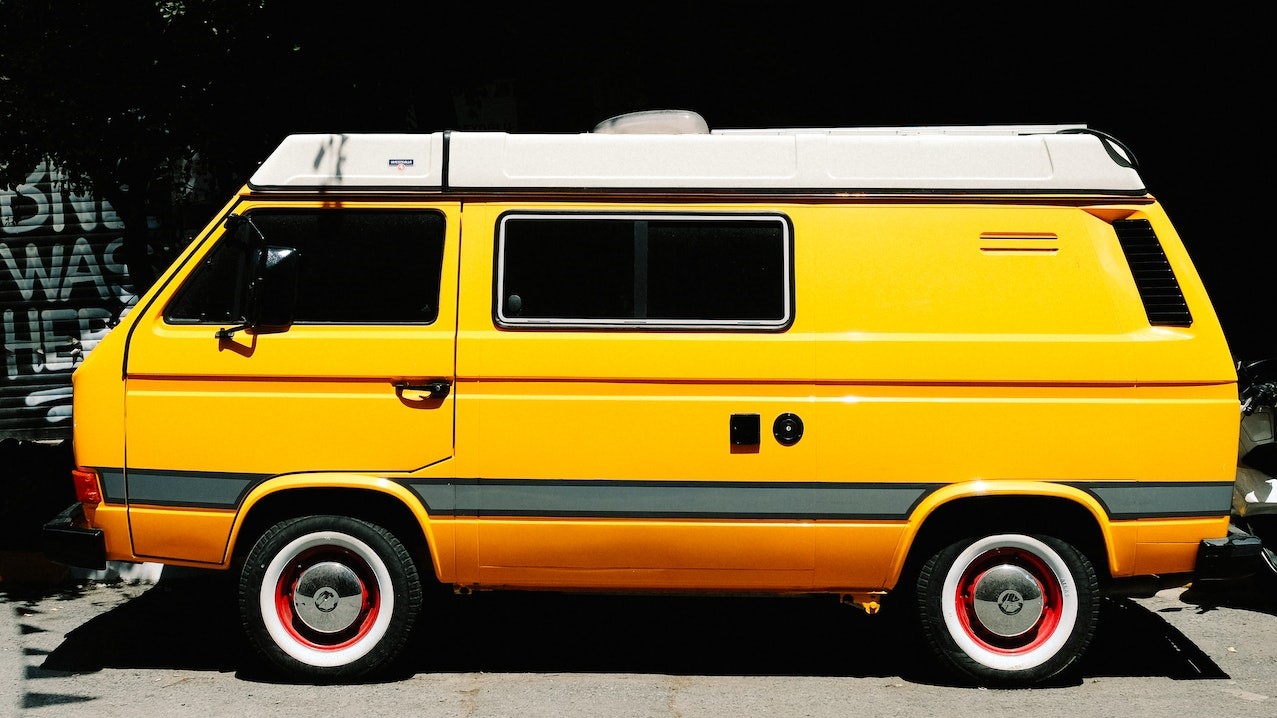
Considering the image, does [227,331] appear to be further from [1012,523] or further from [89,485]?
[1012,523]

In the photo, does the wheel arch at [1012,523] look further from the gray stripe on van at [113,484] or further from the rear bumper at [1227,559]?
the gray stripe on van at [113,484]

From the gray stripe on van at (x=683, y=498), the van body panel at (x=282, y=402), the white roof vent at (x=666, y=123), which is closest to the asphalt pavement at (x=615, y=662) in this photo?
the gray stripe on van at (x=683, y=498)

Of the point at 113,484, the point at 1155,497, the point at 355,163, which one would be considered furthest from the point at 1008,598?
the point at 113,484

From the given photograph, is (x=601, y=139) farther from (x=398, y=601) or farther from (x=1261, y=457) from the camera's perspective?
(x=1261, y=457)

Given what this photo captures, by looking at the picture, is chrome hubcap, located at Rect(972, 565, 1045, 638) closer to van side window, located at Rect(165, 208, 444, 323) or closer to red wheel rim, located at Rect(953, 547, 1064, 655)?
red wheel rim, located at Rect(953, 547, 1064, 655)

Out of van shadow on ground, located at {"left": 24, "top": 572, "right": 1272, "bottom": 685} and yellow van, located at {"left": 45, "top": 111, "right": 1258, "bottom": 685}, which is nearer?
yellow van, located at {"left": 45, "top": 111, "right": 1258, "bottom": 685}

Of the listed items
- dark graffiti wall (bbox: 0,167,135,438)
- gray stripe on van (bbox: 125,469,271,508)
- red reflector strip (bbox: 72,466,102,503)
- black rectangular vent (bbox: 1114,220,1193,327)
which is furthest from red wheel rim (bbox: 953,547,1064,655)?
dark graffiti wall (bbox: 0,167,135,438)

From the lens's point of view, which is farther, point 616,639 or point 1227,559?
point 616,639

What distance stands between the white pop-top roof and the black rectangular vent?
0.17 m

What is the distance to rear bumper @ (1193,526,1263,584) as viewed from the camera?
4.45 m

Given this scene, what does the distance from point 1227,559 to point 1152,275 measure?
1173 mm

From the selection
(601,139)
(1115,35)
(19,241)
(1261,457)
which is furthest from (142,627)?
(1115,35)

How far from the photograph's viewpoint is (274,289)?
4484 millimetres

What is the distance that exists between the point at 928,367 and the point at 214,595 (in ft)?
13.8
